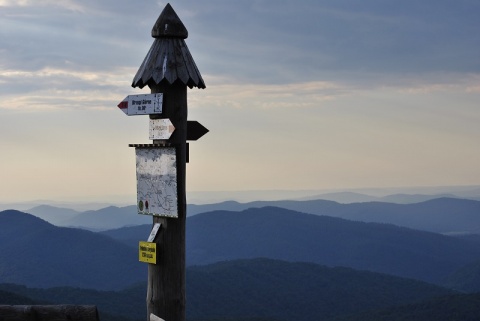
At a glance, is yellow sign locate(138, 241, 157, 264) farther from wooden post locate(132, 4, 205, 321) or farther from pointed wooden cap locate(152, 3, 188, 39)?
pointed wooden cap locate(152, 3, 188, 39)

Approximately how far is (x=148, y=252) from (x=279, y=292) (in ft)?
465

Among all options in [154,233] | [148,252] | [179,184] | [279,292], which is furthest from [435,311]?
[179,184]

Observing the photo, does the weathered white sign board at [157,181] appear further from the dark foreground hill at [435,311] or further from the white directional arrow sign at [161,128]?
the dark foreground hill at [435,311]

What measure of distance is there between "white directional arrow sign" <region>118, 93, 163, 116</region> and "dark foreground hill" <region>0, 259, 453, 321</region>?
106m

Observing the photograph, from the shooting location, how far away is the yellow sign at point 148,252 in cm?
1161

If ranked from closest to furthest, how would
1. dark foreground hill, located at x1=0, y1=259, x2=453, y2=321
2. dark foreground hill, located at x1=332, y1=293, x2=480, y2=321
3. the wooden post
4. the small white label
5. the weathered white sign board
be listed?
the weathered white sign board < the wooden post < the small white label < dark foreground hill, located at x1=332, y1=293, x2=480, y2=321 < dark foreground hill, located at x1=0, y1=259, x2=453, y2=321

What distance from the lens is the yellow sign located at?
1161 cm

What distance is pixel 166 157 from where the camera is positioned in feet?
37.7

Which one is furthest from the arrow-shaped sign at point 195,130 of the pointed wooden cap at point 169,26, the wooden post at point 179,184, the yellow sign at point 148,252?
the yellow sign at point 148,252

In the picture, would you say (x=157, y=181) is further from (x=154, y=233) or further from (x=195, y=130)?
(x=195, y=130)

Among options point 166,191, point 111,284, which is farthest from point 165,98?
point 111,284

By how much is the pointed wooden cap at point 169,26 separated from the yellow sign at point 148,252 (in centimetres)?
322

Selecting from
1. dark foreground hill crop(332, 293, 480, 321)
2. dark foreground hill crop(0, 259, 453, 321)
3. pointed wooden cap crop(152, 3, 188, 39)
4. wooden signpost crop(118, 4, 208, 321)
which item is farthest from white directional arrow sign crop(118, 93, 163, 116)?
dark foreground hill crop(0, 259, 453, 321)

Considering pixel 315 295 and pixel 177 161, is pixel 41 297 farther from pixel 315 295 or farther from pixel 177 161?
pixel 177 161
